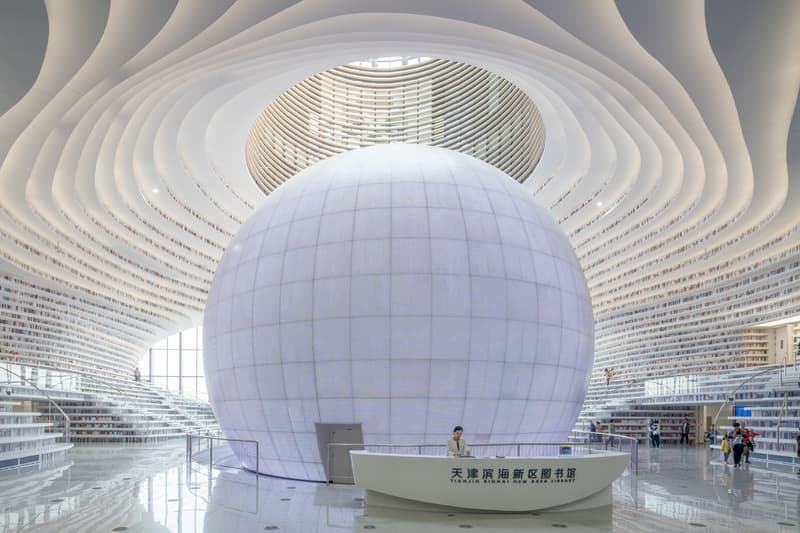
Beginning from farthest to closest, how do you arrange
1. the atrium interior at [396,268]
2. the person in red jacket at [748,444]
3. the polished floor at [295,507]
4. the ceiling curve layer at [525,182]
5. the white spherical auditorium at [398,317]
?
the person in red jacket at [748,444]
the ceiling curve layer at [525,182]
the white spherical auditorium at [398,317]
the atrium interior at [396,268]
the polished floor at [295,507]

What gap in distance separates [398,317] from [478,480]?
10.5 feet

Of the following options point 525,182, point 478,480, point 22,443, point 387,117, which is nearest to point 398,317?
point 478,480

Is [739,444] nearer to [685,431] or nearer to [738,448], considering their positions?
[738,448]

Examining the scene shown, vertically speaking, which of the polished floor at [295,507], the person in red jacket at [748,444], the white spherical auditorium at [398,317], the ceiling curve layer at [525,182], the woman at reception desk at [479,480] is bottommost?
the person in red jacket at [748,444]

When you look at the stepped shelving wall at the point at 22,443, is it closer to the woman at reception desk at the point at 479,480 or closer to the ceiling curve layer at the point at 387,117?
the woman at reception desk at the point at 479,480

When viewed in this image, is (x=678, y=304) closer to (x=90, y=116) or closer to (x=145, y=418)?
(x=145, y=418)

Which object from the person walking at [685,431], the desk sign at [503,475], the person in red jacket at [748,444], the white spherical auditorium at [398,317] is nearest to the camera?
the desk sign at [503,475]

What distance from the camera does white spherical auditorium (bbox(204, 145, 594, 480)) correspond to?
37.6 feet

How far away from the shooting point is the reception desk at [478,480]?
30.2 ft

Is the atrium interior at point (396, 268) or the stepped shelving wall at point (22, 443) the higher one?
the atrium interior at point (396, 268)

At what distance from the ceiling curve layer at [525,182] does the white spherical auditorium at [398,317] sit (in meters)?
3.97

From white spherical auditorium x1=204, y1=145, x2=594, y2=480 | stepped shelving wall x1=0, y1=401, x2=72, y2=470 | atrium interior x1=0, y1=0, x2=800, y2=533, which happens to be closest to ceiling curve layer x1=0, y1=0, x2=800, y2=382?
atrium interior x1=0, y1=0, x2=800, y2=533

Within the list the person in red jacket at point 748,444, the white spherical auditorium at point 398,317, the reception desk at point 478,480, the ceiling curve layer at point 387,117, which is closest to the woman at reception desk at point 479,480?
the reception desk at point 478,480

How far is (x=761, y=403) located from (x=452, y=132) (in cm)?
2119
